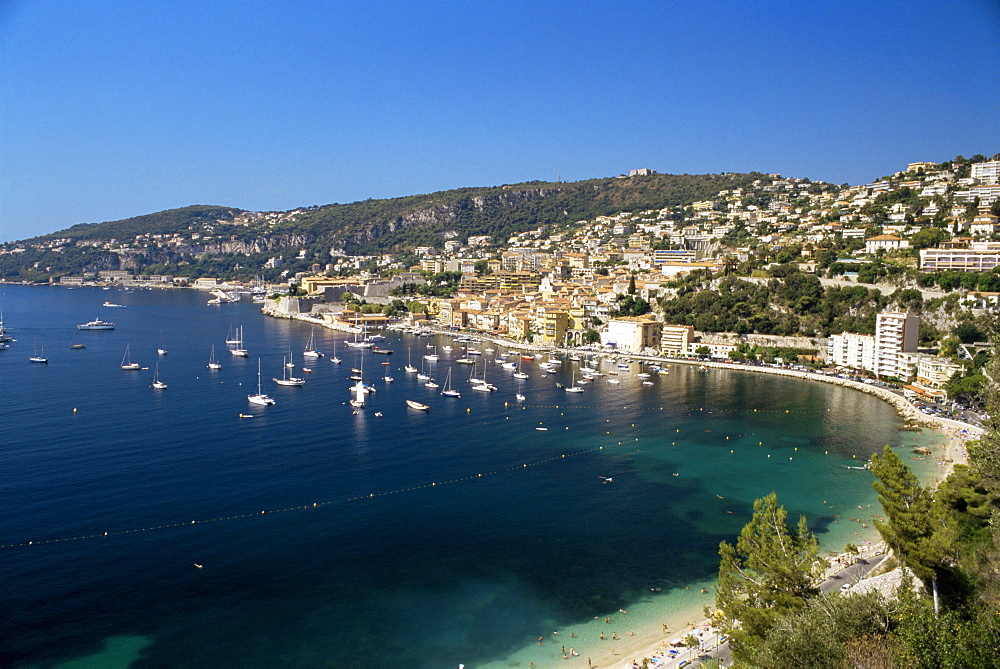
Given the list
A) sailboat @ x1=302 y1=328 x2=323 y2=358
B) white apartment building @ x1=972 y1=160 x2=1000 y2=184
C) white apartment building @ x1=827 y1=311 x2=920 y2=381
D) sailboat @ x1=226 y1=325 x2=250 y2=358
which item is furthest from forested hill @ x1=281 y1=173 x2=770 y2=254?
white apartment building @ x1=827 y1=311 x2=920 y2=381

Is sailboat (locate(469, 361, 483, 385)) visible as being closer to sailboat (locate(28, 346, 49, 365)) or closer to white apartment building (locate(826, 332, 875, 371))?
white apartment building (locate(826, 332, 875, 371))

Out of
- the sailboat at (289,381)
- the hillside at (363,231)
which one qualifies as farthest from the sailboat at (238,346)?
the hillside at (363,231)

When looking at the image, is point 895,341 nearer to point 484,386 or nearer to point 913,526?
point 484,386

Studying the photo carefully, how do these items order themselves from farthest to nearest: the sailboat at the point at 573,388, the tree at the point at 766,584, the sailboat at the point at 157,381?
the sailboat at the point at 573,388 → the sailboat at the point at 157,381 → the tree at the point at 766,584

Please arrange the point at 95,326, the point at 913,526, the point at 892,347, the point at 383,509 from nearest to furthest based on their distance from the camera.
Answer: the point at 913,526 < the point at 383,509 < the point at 892,347 < the point at 95,326

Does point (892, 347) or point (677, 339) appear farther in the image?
point (677, 339)

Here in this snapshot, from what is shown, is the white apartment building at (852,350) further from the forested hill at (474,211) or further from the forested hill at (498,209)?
the forested hill at (498,209)

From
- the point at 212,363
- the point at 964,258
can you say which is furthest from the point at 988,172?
the point at 212,363
